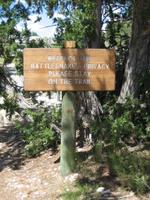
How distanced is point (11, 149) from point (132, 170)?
9.66ft

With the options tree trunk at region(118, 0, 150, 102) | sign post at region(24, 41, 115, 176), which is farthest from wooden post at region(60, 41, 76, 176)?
tree trunk at region(118, 0, 150, 102)

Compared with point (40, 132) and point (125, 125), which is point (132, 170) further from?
point (40, 132)

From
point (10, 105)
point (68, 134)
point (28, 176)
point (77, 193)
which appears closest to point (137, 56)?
point (68, 134)

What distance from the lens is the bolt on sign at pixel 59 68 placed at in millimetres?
6820

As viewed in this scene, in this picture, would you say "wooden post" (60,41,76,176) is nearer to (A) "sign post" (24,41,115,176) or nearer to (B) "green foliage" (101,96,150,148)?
(A) "sign post" (24,41,115,176)

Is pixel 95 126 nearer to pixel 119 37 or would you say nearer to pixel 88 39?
pixel 88 39

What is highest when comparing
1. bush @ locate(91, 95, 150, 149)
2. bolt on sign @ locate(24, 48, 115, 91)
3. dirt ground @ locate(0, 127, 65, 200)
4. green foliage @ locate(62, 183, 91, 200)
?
bolt on sign @ locate(24, 48, 115, 91)

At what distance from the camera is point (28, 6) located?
26.5 ft

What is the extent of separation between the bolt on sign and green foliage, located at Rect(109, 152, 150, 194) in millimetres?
1009

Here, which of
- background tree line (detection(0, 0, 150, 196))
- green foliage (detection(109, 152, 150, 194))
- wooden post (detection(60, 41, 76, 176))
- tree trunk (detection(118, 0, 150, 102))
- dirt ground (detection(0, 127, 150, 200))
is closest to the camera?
green foliage (detection(109, 152, 150, 194))

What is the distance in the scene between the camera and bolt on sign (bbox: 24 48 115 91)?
6820 mm

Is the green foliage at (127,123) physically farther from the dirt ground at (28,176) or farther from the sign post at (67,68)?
the sign post at (67,68)

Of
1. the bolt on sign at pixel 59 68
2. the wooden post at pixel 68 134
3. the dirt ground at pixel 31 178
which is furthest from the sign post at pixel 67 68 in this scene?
the dirt ground at pixel 31 178

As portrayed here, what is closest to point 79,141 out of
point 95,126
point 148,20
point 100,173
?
point 95,126
